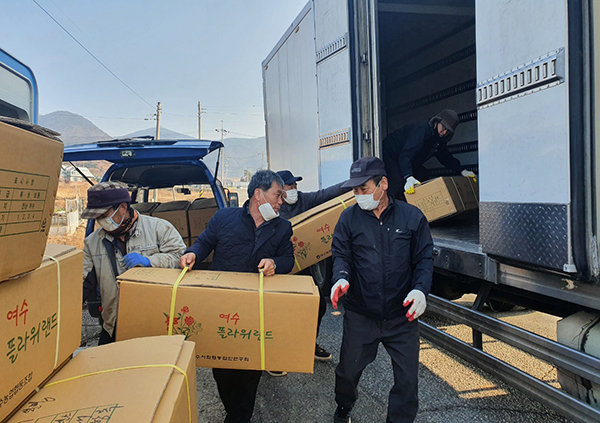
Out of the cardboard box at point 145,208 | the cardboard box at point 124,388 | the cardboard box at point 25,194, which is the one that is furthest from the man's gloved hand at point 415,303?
the cardboard box at point 145,208

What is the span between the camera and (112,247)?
239 centimetres

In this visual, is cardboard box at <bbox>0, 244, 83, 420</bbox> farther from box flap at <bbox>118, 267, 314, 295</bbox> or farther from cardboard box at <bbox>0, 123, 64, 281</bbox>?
box flap at <bbox>118, 267, 314, 295</bbox>

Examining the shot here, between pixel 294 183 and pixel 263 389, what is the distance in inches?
75.9

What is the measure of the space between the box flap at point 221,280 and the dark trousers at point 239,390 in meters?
0.64

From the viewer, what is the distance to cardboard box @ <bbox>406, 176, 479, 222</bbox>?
323cm

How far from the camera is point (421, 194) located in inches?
133

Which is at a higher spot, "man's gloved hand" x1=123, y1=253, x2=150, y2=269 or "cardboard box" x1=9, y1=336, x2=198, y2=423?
"man's gloved hand" x1=123, y1=253, x2=150, y2=269

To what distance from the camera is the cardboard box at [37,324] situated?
1.07 metres

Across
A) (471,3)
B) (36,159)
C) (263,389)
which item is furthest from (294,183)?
(471,3)

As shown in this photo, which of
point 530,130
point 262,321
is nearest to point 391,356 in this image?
point 262,321

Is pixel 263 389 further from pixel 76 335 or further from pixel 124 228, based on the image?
pixel 76 335

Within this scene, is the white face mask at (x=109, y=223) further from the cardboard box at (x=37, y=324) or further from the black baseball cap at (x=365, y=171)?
the black baseball cap at (x=365, y=171)

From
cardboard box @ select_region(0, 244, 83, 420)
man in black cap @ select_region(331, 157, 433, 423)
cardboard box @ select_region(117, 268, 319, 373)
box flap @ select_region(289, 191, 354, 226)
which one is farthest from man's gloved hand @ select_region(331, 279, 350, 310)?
box flap @ select_region(289, 191, 354, 226)

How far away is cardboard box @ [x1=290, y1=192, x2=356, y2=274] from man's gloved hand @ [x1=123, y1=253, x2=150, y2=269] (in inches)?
60.6
